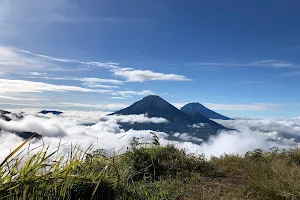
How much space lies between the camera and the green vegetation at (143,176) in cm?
385

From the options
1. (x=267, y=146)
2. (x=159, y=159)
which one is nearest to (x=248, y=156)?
(x=267, y=146)

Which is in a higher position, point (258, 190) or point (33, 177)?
point (33, 177)

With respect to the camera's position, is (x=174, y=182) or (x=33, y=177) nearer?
(x=33, y=177)

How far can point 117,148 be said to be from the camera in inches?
290

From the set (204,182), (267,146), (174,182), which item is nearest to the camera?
(174,182)

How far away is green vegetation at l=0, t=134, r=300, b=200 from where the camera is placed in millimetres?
3854

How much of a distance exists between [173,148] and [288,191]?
14.7ft

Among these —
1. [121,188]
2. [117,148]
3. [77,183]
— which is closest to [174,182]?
[117,148]

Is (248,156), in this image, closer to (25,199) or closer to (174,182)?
(174,182)

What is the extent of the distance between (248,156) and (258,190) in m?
5.45

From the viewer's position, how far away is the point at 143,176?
759cm

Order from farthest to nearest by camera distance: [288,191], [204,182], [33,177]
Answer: [204,182] < [288,191] < [33,177]

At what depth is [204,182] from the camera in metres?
7.60

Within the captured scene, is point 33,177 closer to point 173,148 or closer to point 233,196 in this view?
point 233,196
